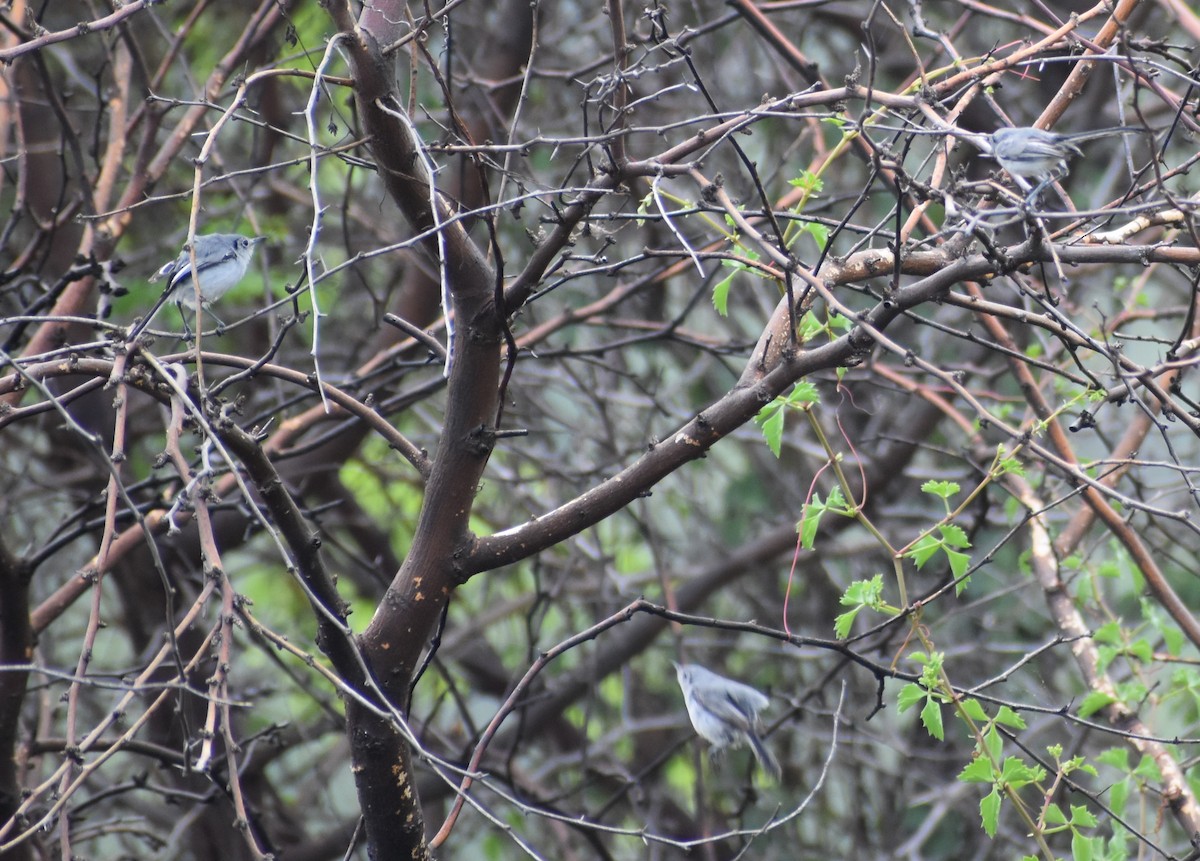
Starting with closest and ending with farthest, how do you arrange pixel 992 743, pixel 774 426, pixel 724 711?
pixel 774 426 < pixel 992 743 < pixel 724 711

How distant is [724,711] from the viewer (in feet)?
9.23

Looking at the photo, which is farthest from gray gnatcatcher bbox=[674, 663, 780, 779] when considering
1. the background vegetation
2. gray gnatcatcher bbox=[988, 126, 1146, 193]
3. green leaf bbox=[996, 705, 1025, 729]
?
gray gnatcatcher bbox=[988, 126, 1146, 193]

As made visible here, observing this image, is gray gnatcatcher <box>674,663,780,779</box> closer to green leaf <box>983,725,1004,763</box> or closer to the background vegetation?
the background vegetation

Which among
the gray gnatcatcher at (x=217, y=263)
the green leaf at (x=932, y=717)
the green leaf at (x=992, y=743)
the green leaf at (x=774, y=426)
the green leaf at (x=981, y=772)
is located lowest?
the green leaf at (x=981, y=772)

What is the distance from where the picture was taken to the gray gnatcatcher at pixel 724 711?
110 inches

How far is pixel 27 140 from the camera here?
4676 millimetres

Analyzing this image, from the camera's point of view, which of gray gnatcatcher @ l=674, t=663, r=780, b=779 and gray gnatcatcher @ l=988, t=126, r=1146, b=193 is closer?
gray gnatcatcher @ l=988, t=126, r=1146, b=193

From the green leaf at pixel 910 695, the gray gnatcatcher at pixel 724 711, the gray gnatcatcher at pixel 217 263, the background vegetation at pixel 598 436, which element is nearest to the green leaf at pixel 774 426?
the background vegetation at pixel 598 436

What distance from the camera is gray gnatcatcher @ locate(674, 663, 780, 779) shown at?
2.79 metres

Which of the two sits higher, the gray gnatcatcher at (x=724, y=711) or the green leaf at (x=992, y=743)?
the gray gnatcatcher at (x=724, y=711)

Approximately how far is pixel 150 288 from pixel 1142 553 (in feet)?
11.9

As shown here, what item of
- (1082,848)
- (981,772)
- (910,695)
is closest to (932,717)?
(910,695)

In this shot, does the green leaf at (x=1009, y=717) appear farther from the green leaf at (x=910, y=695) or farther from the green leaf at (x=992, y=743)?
the green leaf at (x=910, y=695)

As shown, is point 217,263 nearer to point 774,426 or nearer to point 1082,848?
point 774,426
